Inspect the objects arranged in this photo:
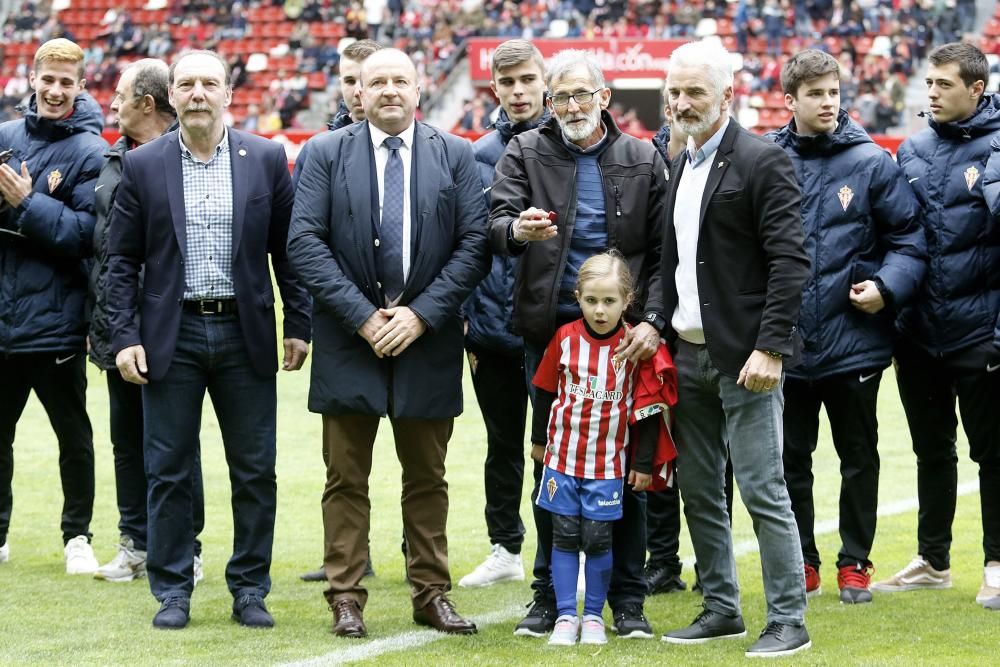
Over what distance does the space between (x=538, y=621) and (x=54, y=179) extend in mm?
3066

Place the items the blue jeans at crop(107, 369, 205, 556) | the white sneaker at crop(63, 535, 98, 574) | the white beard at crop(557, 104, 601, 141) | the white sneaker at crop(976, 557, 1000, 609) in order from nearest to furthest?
1. the white beard at crop(557, 104, 601, 141)
2. the white sneaker at crop(976, 557, 1000, 609)
3. the blue jeans at crop(107, 369, 205, 556)
4. the white sneaker at crop(63, 535, 98, 574)

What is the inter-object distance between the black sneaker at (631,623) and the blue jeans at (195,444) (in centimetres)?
143

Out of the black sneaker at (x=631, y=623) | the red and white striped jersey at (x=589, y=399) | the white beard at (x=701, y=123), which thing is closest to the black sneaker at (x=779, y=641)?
the black sneaker at (x=631, y=623)

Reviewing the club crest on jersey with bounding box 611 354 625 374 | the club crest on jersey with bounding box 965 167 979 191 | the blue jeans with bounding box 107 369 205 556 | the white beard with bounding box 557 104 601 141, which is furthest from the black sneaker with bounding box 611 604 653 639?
the club crest on jersey with bounding box 965 167 979 191

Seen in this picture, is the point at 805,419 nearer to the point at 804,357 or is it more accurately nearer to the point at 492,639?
the point at 804,357

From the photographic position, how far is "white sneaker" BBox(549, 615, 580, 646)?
5.21 meters

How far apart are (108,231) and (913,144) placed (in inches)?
135

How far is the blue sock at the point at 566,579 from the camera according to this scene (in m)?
5.26

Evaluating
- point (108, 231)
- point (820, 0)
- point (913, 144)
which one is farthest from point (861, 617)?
point (820, 0)

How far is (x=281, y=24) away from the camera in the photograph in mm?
31797

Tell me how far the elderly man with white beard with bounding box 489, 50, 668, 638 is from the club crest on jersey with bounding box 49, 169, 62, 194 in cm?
230

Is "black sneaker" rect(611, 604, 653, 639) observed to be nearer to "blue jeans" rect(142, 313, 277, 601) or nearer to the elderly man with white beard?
the elderly man with white beard

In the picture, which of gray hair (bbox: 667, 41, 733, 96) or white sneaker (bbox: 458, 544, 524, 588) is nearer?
gray hair (bbox: 667, 41, 733, 96)

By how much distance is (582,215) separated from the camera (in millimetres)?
5332
